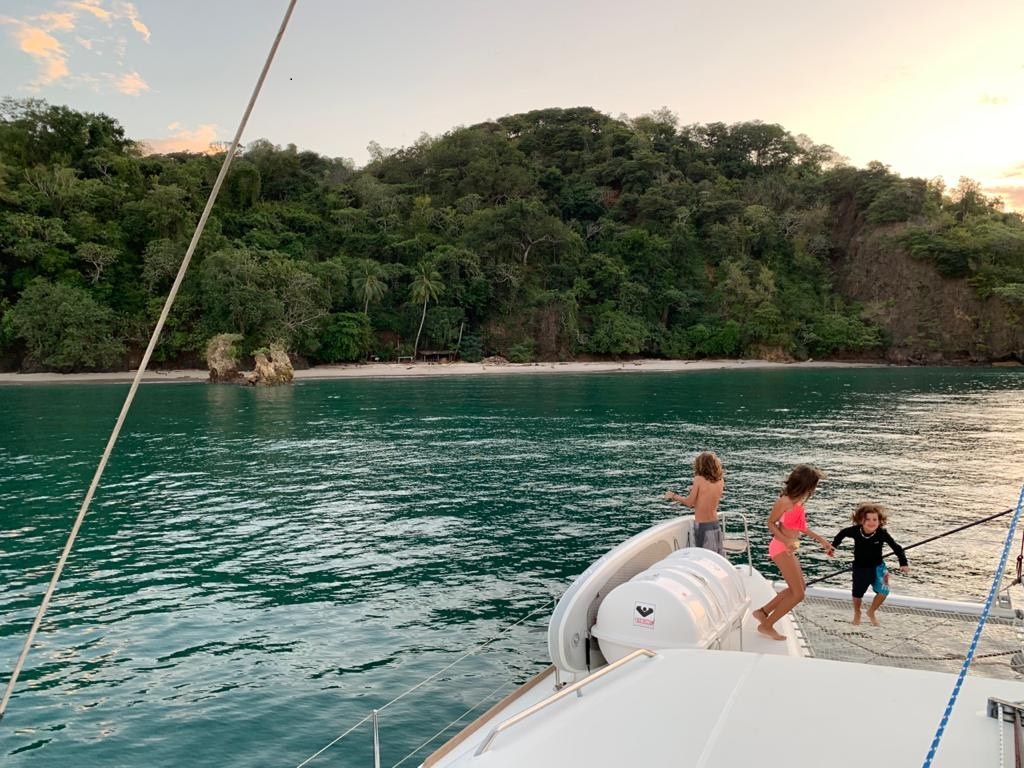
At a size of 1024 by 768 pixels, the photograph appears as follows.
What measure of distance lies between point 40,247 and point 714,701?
73647 mm

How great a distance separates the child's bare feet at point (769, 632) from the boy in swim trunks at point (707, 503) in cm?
165

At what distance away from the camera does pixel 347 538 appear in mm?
15688

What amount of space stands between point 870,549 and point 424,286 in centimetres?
6568

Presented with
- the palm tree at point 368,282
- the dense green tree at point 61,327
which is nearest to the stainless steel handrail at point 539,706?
the dense green tree at point 61,327

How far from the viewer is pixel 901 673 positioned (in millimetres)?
4020

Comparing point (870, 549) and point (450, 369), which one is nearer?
point (870, 549)

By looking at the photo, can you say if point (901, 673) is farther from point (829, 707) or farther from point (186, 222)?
point (186, 222)

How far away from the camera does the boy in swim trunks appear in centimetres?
851

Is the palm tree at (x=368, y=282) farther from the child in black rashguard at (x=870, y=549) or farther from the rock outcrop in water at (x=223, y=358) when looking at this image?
the child in black rashguard at (x=870, y=549)

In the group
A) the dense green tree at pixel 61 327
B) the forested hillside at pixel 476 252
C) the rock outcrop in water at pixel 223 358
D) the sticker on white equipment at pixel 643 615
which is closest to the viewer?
the sticker on white equipment at pixel 643 615

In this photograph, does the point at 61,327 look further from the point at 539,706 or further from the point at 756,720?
the point at 756,720

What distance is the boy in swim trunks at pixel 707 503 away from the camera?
8508 millimetres

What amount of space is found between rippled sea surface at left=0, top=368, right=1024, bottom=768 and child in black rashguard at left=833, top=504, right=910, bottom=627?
158 inches

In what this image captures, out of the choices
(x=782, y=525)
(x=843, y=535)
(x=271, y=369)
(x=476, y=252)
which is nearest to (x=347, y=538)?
(x=782, y=525)
